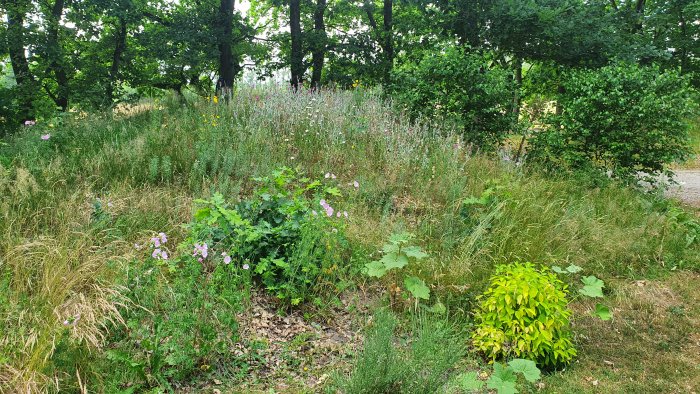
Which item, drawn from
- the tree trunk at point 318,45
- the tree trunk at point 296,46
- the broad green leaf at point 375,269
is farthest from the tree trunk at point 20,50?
the broad green leaf at point 375,269

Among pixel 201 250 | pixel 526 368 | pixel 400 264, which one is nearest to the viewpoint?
pixel 526 368

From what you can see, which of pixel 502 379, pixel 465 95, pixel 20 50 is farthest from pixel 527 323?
pixel 20 50

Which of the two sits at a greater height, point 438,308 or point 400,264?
point 400,264

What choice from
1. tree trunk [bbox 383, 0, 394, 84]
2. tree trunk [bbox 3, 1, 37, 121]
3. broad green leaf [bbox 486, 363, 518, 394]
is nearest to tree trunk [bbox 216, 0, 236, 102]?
tree trunk [bbox 3, 1, 37, 121]

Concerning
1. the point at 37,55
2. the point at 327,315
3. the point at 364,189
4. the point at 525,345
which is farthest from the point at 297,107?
the point at 37,55

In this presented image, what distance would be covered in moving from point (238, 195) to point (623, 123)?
568 cm

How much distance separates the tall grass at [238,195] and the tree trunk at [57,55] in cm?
324

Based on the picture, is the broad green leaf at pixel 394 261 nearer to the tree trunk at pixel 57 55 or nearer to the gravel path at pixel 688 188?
the gravel path at pixel 688 188

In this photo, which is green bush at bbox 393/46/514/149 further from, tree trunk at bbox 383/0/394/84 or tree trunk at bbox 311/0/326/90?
tree trunk at bbox 311/0/326/90

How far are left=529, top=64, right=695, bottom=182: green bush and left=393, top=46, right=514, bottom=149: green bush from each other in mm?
877

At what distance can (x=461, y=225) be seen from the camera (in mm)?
4266

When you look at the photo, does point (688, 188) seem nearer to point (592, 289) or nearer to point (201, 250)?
point (592, 289)

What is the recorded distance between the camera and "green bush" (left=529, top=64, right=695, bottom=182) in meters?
6.29

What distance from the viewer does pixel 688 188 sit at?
29.0ft
